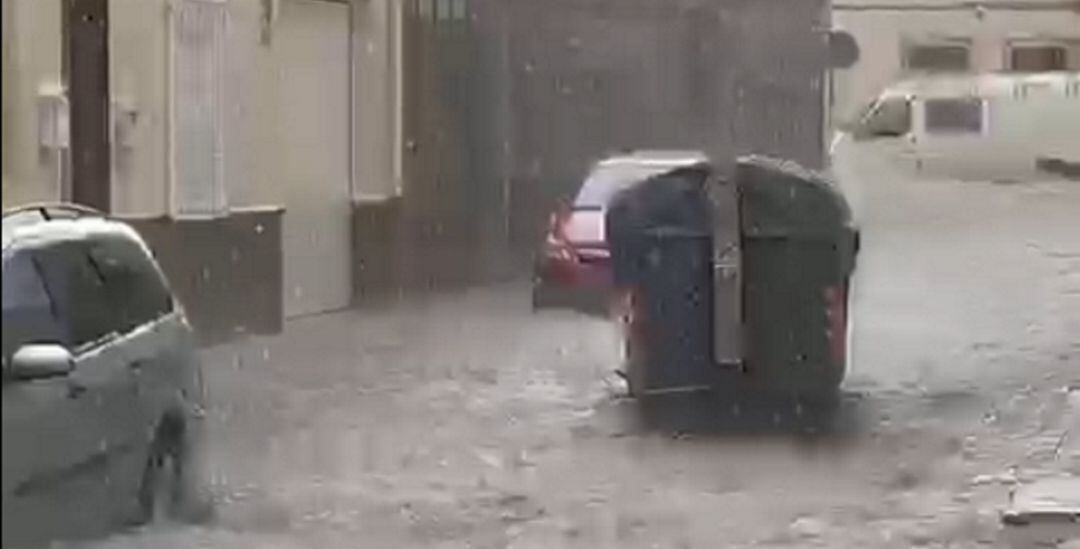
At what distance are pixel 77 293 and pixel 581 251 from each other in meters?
12.1

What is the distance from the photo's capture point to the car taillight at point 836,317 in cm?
1488

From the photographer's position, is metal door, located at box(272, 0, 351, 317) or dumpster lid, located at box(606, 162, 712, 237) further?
metal door, located at box(272, 0, 351, 317)

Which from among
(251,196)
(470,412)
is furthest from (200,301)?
(470,412)

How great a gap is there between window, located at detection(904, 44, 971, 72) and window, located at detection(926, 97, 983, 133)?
13.6 inches

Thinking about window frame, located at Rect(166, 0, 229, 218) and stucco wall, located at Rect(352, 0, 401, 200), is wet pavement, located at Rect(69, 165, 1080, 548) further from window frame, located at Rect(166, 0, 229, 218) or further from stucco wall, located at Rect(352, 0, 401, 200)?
stucco wall, located at Rect(352, 0, 401, 200)

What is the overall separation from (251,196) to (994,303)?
6.38 m

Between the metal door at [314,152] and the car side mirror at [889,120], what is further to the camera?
the car side mirror at [889,120]

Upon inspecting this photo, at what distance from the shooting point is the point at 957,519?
11.5 metres

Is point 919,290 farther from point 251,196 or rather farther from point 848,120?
point 251,196

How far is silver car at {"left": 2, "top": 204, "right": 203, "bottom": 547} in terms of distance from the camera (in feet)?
28.6

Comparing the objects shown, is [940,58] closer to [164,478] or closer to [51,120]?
[51,120]

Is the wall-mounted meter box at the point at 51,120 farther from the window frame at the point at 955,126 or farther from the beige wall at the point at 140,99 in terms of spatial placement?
the window frame at the point at 955,126

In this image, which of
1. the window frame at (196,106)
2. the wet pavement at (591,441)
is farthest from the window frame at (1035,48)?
the window frame at (196,106)

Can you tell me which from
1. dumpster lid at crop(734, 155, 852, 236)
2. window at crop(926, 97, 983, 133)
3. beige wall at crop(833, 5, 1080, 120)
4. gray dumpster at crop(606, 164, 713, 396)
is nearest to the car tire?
gray dumpster at crop(606, 164, 713, 396)
